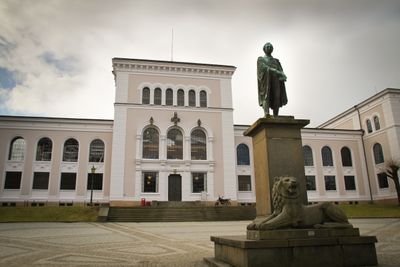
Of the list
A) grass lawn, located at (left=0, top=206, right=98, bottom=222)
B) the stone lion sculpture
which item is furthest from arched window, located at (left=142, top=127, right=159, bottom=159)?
the stone lion sculpture

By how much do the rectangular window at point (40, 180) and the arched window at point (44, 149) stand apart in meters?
1.70

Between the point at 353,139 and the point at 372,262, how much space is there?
42671 millimetres

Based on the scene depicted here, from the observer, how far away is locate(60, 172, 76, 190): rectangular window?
118 feet

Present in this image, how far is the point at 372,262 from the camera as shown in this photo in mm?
6328

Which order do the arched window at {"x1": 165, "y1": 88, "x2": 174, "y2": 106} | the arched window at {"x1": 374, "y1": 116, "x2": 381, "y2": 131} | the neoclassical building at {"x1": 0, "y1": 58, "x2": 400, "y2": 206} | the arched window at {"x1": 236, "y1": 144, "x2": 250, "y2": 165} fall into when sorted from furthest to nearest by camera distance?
the arched window at {"x1": 374, "y1": 116, "x2": 381, "y2": 131} → the arched window at {"x1": 236, "y1": 144, "x2": 250, "y2": 165} → the arched window at {"x1": 165, "y1": 88, "x2": 174, "y2": 106} → the neoclassical building at {"x1": 0, "y1": 58, "x2": 400, "y2": 206}

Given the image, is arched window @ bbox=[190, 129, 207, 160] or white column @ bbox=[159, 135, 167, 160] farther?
arched window @ bbox=[190, 129, 207, 160]

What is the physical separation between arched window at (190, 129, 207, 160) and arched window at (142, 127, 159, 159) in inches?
157

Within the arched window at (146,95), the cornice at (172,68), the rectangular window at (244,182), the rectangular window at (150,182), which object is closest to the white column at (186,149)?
the rectangular window at (150,182)

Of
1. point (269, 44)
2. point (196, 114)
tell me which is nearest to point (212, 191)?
point (196, 114)

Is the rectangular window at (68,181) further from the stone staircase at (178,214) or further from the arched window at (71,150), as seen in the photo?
the stone staircase at (178,214)

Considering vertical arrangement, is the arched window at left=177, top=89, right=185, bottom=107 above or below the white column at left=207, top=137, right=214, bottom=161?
above

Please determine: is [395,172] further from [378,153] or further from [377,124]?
[377,124]

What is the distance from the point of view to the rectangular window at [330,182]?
139 ft

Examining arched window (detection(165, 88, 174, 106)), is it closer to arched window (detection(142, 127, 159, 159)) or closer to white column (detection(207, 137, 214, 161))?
arched window (detection(142, 127, 159, 159))
